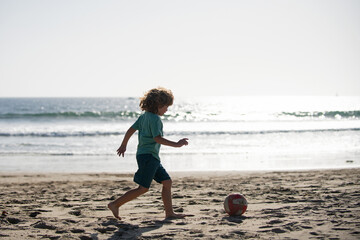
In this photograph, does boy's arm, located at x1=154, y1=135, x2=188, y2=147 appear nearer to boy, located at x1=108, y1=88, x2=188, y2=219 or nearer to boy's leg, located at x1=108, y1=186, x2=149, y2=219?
boy, located at x1=108, y1=88, x2=188, y2=219

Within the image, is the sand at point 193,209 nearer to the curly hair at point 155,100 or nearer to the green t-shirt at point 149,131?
the green t-shirt at point 149,131

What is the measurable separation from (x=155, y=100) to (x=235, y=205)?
63.0 inches

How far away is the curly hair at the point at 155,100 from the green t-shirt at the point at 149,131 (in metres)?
0.08

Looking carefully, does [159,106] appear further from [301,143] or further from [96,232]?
[301,143]

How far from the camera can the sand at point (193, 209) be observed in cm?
424

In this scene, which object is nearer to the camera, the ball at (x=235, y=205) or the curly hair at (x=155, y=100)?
the curly hair at (x=155, y=100)

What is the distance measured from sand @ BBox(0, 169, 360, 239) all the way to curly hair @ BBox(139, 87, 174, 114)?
1.33 metres

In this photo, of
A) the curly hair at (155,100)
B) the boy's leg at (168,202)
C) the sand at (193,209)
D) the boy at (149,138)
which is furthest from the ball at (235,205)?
the curly hair at (155,100)

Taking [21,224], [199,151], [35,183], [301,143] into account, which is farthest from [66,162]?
[301,143]

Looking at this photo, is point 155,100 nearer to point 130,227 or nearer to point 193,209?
point 130,227

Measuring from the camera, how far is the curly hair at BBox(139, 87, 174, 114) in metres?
4.89

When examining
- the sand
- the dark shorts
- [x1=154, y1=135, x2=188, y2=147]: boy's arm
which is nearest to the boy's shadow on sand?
the sand

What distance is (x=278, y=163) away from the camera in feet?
40.0

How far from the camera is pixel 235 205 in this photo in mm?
5051
